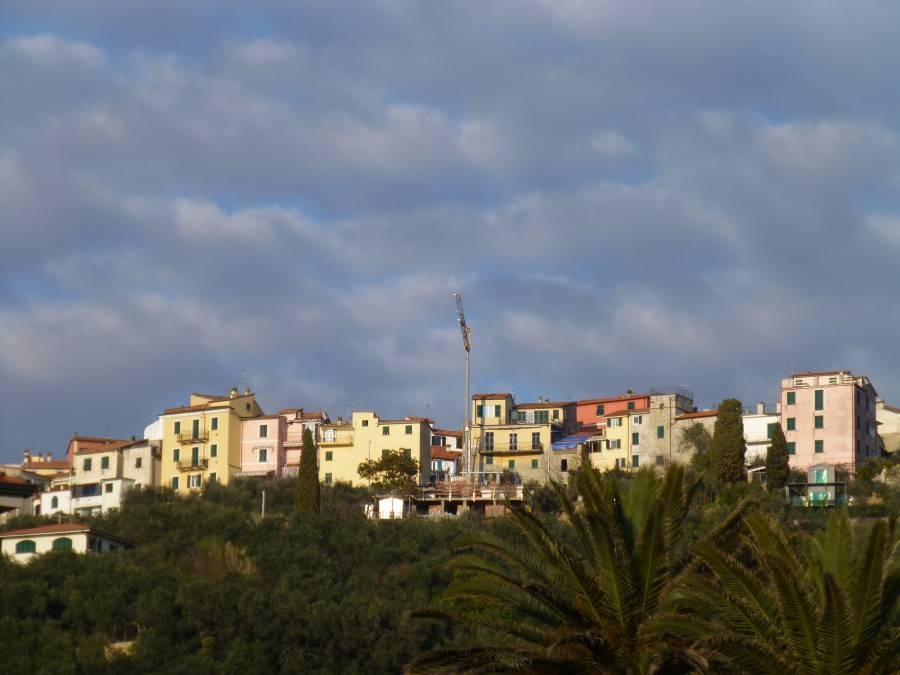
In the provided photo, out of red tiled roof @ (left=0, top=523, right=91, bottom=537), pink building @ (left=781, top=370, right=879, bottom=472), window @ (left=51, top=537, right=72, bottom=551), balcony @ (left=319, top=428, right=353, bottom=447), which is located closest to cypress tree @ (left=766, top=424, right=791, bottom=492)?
pink building @ (left=781, top=370, right=879, bottom=472)

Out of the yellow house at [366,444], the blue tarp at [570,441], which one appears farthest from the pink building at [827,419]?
the yellow house at [366,444]

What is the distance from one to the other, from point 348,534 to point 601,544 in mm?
68770

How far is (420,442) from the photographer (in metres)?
118

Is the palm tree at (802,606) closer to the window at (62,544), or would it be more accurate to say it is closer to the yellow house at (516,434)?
the window at (62,544)

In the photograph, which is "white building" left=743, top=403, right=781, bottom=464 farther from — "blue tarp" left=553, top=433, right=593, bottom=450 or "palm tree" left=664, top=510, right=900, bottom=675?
"palm tree" left=664, top=510, right=900, bottom=675

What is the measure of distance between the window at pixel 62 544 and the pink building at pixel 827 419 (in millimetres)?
47317

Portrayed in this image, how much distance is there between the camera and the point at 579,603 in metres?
30.7

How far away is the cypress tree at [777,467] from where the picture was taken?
335ft

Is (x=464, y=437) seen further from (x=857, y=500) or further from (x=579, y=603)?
(x=579, y=603)

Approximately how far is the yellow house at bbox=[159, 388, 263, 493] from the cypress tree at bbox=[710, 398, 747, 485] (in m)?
36.4

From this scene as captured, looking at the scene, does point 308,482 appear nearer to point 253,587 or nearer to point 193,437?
point 193,437

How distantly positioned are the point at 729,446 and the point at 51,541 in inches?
1682

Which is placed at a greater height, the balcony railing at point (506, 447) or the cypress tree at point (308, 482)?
the balcony railing at point (506, 447)

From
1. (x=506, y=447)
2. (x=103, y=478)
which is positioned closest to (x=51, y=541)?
(x=103, y=478)
